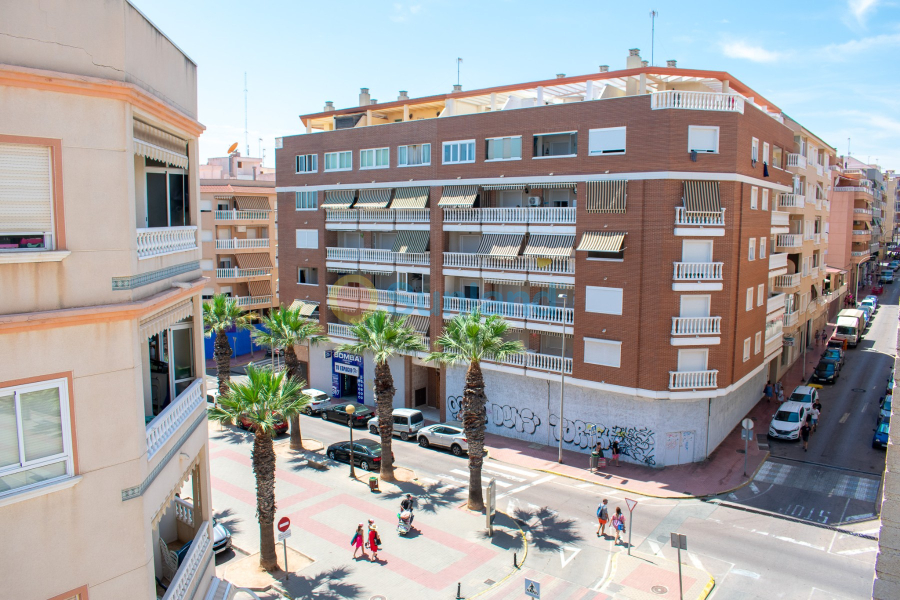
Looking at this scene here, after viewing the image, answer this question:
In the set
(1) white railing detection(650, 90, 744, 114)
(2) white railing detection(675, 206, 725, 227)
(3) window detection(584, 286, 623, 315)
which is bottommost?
(3) window detection(584, 286, 623, 315)

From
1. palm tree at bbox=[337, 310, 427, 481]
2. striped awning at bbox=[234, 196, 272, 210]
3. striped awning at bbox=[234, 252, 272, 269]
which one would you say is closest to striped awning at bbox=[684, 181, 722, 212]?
palm tree at bbox=[337, 310, 427, 481]

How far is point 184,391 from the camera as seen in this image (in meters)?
13.2

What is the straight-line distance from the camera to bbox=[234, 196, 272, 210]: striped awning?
191 ft

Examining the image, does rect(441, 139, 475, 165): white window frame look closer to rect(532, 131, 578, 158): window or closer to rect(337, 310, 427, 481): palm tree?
rect(532, 131, 578, 158): window

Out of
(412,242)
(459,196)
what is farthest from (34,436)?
(412,242)

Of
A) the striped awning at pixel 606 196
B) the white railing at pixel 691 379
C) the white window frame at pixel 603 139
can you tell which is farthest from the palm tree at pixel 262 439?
the white window frame at pixel 603 139

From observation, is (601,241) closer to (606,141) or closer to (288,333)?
(606,141)

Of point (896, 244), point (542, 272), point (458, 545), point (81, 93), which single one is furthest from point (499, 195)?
point (896, 244)

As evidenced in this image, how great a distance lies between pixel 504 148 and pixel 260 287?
32.8 m

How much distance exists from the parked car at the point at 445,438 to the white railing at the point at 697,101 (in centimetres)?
1940

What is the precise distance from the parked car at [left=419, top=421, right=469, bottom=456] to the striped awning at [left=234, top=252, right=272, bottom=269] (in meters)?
30.4

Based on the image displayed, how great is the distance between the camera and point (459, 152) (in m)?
37.4

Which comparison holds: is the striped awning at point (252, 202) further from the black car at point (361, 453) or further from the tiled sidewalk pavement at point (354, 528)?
the black car at point (361, 453)

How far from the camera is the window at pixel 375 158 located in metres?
41.0
